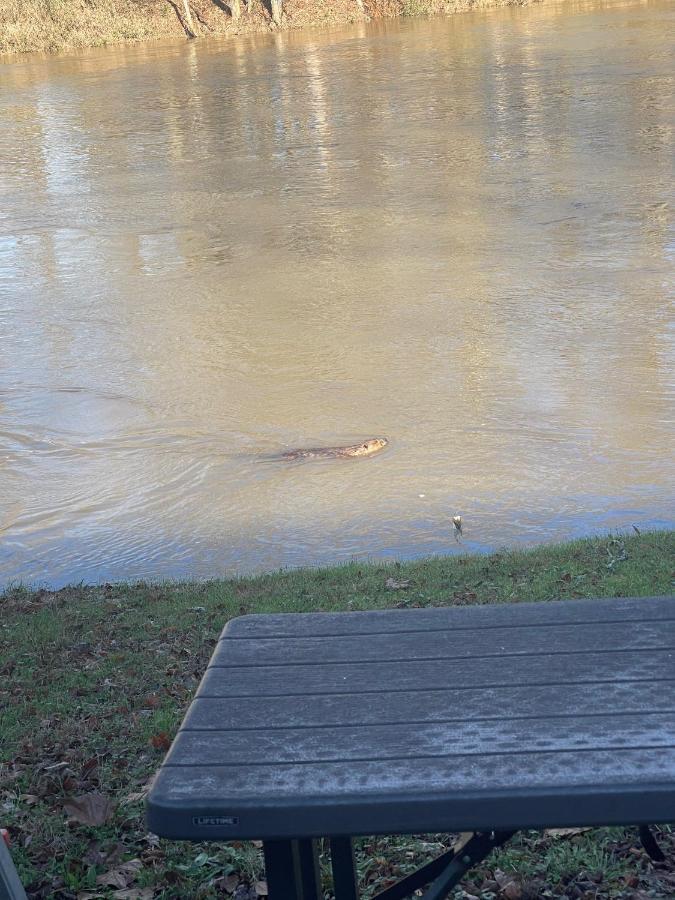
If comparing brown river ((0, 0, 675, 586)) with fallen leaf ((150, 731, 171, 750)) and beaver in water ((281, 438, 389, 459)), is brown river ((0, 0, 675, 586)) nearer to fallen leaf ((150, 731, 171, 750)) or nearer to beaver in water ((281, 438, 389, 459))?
beaver in water ((281, 438, 389, 459))

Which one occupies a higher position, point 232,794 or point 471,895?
point 232,794

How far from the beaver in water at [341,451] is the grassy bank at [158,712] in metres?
2.33

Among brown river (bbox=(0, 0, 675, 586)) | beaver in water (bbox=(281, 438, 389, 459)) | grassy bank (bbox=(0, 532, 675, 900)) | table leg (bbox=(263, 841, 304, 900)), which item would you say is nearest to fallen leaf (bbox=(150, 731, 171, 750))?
grassy bank (bbox=(0, 532, 675, 900))

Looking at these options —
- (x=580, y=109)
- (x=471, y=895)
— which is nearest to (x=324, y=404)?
(x=471, y=895)

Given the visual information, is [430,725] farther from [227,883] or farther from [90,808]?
[90,808]

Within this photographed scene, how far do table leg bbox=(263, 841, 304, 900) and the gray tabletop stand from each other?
7.6 inches

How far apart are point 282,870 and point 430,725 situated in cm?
39

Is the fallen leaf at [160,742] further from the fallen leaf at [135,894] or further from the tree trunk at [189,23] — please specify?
the tree trunk at [189,23]

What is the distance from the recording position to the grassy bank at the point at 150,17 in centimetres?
4362

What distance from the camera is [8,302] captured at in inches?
523

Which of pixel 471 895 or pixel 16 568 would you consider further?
pixel 16 568

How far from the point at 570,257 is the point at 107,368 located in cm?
535

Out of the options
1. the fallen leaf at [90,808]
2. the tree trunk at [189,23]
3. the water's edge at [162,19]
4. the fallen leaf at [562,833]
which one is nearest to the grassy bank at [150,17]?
the water's edge at [162,19]

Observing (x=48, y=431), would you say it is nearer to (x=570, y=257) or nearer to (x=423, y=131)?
(x=570, y=257)
